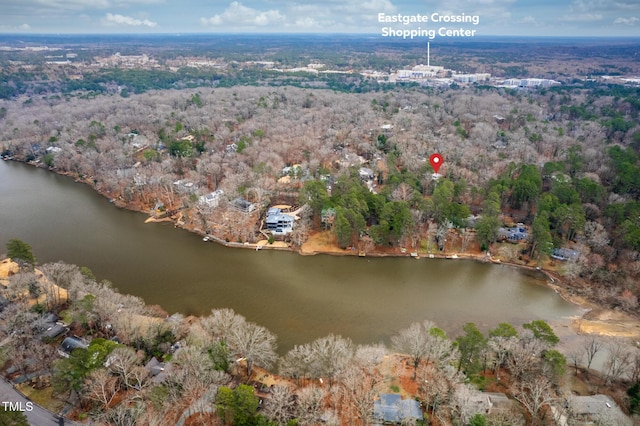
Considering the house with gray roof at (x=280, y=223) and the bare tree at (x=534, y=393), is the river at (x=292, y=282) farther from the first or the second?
the bare tree at (x=534, y=393)

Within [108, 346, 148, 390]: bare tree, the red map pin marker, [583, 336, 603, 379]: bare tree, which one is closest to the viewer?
[108, 346, 148, 390]: bare tree

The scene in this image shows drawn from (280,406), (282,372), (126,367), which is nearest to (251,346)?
(282,372)

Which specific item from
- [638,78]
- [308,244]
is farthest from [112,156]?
[638,78]

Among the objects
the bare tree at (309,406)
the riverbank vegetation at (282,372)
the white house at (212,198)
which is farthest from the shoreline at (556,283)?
the bare tree at (309,406)

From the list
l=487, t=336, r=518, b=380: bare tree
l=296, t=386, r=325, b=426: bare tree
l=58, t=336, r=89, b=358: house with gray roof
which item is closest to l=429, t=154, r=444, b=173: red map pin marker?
l=487, t=336, r=518, b=380: bare tree

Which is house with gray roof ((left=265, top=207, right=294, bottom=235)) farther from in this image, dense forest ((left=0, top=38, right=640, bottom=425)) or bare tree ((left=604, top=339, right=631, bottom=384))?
bare tree ((left=604, top=339, right=631, bottom=384))
